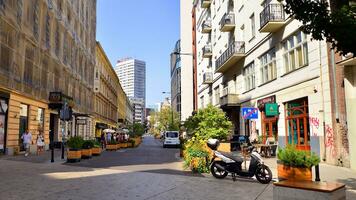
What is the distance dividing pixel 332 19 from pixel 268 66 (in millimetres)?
18301

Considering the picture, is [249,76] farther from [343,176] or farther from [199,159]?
[343,176]

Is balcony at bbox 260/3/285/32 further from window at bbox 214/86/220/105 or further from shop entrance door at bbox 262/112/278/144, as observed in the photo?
window at bbox 214/86/220/105

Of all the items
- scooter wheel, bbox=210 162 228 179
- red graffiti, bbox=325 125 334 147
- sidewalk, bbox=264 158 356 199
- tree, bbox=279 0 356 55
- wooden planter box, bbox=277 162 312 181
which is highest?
tree, bbox=279 0 356 55

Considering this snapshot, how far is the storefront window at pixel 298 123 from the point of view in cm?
1939

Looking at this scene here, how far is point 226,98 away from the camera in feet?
107

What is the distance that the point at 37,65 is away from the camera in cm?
2703

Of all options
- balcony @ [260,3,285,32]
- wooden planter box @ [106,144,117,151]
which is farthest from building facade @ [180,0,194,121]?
balcony @ [260,3,285,32]

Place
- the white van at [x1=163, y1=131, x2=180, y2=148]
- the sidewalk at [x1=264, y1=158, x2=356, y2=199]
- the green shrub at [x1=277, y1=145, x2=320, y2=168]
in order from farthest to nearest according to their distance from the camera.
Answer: the white van at [x1=163, y1=131, x2=180, y2=148] → the sidewalk at [x1=264, y1=158, x2=356, y2=199] → the green shrub at [x1=277, y1=145, x2=320, y2=168]

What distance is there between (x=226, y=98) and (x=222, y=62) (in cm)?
397

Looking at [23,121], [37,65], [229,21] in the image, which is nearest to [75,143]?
[23,121]

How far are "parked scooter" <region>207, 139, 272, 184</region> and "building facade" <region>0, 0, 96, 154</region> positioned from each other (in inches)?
522

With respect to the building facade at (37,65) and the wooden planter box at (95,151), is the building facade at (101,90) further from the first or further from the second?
the wooden planter box at (95,151)

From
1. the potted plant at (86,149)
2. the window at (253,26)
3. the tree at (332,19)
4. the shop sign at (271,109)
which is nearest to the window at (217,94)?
the window at (253,26)

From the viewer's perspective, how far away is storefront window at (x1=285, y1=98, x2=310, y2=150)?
63.6 feet
